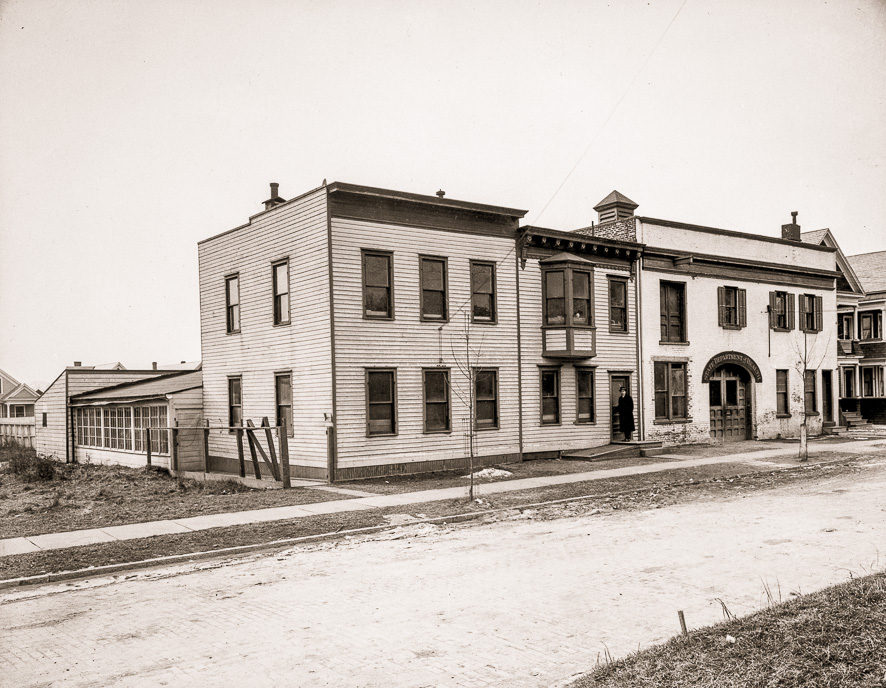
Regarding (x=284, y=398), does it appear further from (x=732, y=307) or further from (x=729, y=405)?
(x=732, y=307)

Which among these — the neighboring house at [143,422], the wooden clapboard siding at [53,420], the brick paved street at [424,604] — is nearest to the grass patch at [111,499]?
the neighboring house at [143,422]

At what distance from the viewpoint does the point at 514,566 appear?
31.8ft

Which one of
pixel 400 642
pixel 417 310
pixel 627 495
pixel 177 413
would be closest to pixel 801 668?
pixel 400 642

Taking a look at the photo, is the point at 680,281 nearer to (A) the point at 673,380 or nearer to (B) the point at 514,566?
(A) the point at 673,380

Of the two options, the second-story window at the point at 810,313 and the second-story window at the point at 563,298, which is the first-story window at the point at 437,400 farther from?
the second-story window at the point at 810,313

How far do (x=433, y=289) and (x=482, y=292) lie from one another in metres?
1.82

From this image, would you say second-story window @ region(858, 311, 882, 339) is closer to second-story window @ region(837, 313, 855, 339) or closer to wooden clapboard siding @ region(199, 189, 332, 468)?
second-story window @ region(837, 313, 855, 339)

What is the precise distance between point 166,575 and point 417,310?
1252cm

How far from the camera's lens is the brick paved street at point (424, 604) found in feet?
20.4

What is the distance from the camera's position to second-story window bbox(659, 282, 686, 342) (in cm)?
2842

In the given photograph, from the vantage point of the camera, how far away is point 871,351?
45219 millimetres

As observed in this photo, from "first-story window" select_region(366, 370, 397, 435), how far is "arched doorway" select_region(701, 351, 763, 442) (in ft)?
47.0

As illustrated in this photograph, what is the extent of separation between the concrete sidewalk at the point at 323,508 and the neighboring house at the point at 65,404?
19.5 m

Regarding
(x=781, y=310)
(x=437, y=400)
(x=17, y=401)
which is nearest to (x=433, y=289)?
(x=437, y=400)
